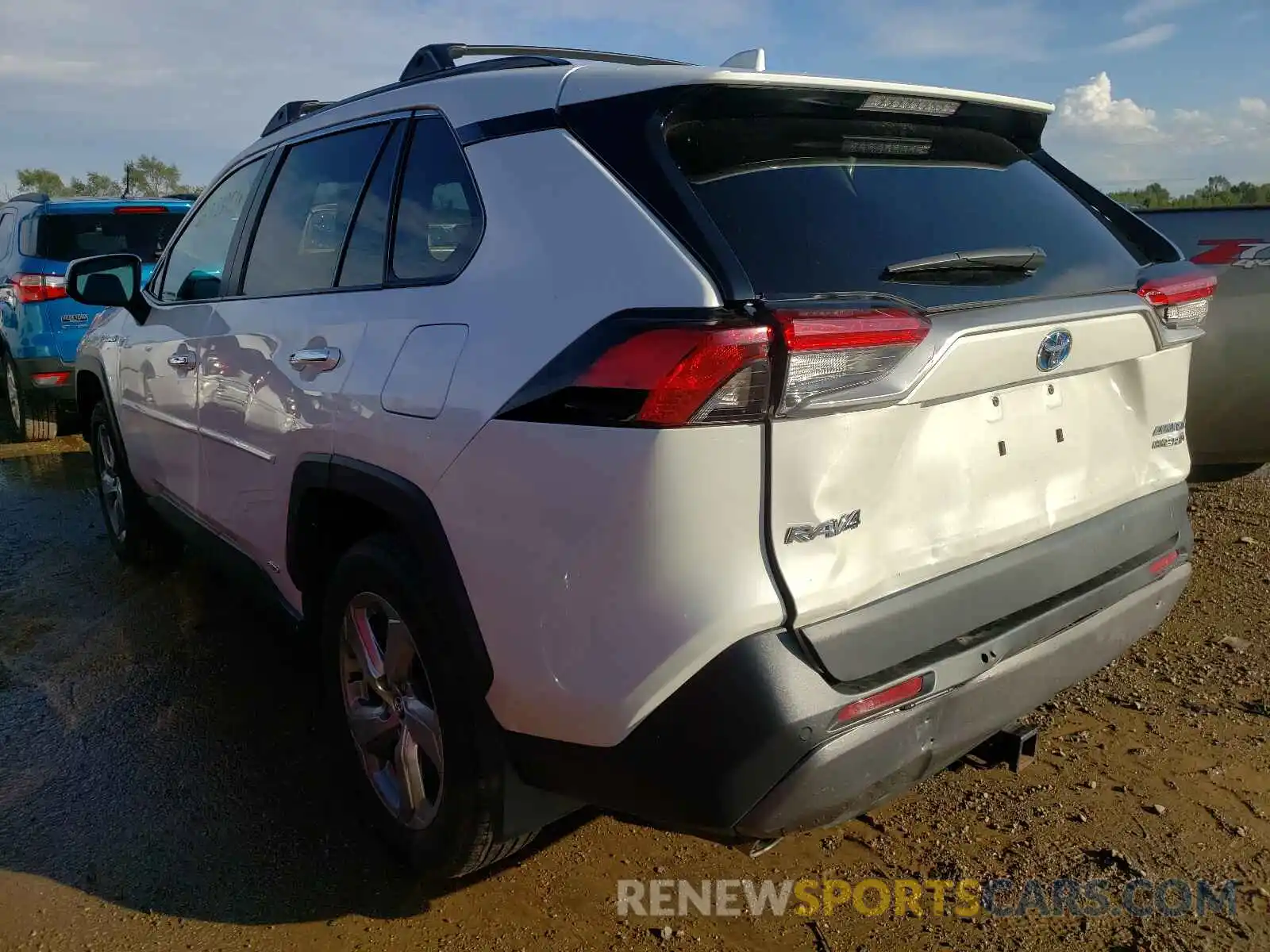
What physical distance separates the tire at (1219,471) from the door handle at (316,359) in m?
3.68

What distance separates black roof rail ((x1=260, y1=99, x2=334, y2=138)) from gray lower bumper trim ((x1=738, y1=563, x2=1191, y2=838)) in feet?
9.33

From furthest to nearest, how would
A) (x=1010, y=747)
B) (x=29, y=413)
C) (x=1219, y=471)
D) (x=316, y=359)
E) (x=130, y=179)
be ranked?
(x=130, y=179) → (x=29, y=413) → (x=1219, y=471) → (x=316, y=359) → (x=1010, y=747)

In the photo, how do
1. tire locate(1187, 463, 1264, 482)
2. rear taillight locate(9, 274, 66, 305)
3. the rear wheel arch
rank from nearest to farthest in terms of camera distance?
the rear wheel arch
tire locate(1187, 463, 1264, 482)
rear taillight locate(9, 274, 66, 305)

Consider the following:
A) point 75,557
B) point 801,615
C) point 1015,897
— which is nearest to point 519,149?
point 801,615

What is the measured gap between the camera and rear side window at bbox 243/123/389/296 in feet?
9.45

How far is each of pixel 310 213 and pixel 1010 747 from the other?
2.53m

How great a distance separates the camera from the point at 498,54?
2.97 metres

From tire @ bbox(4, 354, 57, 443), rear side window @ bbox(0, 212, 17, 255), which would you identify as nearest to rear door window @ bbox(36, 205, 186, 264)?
rear side window @ bbox(0, 212, 17, 255)

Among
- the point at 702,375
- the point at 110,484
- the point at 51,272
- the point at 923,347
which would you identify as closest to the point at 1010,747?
the point at 923,347

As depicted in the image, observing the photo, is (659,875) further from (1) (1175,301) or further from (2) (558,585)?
(1) (1175,301)

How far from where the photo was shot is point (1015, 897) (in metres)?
2.43

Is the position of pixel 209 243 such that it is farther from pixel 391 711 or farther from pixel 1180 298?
pixel 1180 298

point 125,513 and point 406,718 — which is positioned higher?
point 406,718

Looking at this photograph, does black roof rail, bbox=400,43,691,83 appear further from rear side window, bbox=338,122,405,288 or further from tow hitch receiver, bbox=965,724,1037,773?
tow hitch receiver, bbox=965,724,1037,773
